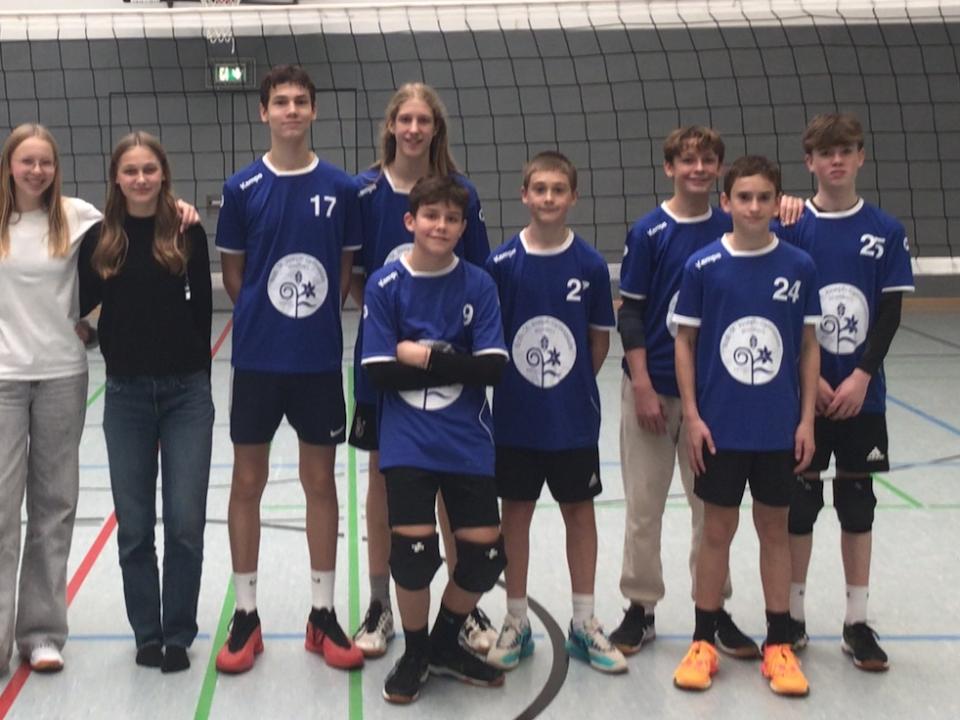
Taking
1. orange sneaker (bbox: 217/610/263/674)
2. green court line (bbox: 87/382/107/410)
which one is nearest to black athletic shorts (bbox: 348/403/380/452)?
orange sneaker (bbox: 217/610/263/674)

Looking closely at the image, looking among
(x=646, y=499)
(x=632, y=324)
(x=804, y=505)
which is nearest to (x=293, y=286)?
(x=632, y=324)

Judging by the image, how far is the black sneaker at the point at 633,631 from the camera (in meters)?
3.43

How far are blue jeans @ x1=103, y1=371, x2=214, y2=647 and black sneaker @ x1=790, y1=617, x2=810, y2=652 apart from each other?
1728 millimetres

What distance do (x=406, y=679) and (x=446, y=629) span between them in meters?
0.21

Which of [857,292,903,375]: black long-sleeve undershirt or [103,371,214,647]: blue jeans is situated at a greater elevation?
[857,292,903,375]: black long-sleeve undershirt

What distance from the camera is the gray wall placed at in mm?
9781

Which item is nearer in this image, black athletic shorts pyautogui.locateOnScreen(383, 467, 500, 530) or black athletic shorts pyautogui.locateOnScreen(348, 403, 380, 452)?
black athletic shorts pyautogui.locateOnScreen(383, 467, 500, 530)

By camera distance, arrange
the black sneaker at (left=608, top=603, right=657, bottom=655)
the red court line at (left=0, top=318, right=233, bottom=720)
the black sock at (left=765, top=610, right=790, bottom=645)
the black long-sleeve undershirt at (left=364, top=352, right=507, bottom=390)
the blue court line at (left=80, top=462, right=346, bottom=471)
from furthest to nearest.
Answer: the blue court line at (left=80, top=462, right=346, bottom=471) < the black sneaker at (left=608, top=603, right=657, bottom=655) < the black sock at (left=765, top=610, right=790, bottom=645) < the red court line at (left=0, top=318, right=233, bottom=720) < the black long-sleeve undershirt at (left=364, top=352, right=507, bottom=390)

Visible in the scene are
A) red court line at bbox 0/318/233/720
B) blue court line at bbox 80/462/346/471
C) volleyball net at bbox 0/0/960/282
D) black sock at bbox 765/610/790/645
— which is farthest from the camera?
volleyball net at bbox 0/0/960/282

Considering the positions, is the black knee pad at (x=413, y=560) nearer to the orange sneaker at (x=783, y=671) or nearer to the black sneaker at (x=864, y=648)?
the orange sneaker at (x=783, y=671)

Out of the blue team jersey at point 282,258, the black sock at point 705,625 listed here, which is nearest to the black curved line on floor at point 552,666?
the black sock at point 705,625

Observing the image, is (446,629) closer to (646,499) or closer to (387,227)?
(646,499)

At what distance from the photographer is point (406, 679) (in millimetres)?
3135

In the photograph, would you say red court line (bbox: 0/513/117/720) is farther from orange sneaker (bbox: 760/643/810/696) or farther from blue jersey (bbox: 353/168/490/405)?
orange sneaker (bbox: 760/643/810/696)
